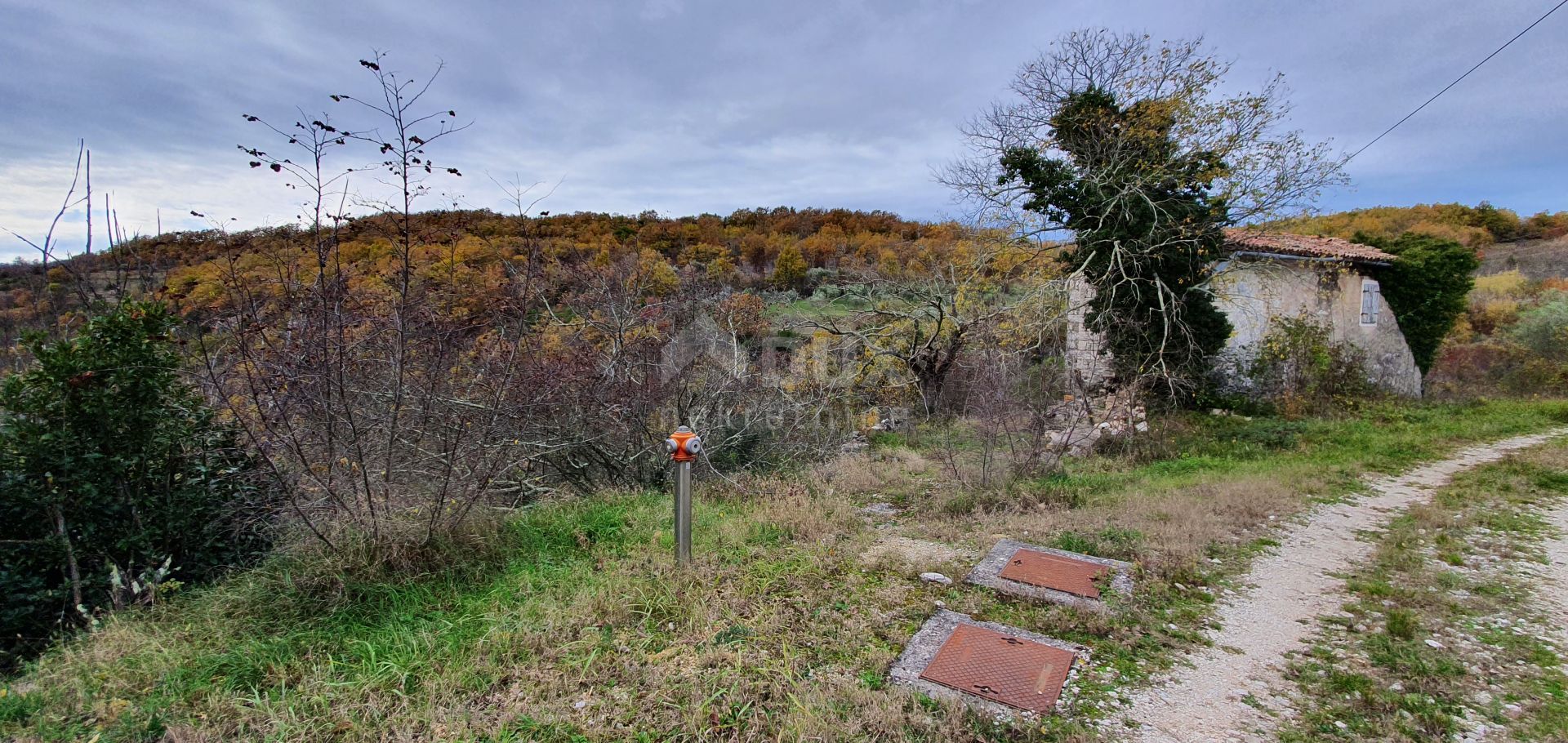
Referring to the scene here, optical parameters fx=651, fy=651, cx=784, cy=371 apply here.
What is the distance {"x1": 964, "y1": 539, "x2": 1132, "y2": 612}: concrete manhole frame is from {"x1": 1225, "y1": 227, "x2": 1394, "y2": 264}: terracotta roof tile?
34.3 feet

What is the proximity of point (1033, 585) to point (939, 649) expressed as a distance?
1.15 meters

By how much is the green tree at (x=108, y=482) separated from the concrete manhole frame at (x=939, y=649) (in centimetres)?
419

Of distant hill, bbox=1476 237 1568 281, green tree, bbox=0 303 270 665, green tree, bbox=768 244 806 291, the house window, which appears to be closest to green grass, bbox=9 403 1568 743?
green tree, bbox=0 303 270 665

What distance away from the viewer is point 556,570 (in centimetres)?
415

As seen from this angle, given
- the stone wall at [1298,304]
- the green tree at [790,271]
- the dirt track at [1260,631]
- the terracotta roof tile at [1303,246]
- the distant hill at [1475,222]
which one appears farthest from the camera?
the distant hill at [1475,222]

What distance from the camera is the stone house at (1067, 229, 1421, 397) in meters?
13.2

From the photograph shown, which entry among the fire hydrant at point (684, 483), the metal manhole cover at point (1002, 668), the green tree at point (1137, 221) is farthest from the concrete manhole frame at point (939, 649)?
the green tree at point (1137, 221)

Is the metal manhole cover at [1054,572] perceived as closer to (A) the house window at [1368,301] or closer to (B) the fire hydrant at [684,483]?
(B) the fire hydrant at [684,483]

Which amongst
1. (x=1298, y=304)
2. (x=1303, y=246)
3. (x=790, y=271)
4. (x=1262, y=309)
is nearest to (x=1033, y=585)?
(x=1262, y=309)

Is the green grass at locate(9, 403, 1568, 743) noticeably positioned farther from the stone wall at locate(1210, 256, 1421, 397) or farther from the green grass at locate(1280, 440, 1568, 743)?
the stone wall at locate(1210, 256, 1421, 397)

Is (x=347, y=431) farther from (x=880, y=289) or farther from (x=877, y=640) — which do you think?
(x=880, y=289)

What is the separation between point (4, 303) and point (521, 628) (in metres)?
4.41

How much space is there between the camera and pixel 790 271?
27.3 m

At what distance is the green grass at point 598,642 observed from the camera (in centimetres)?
262
